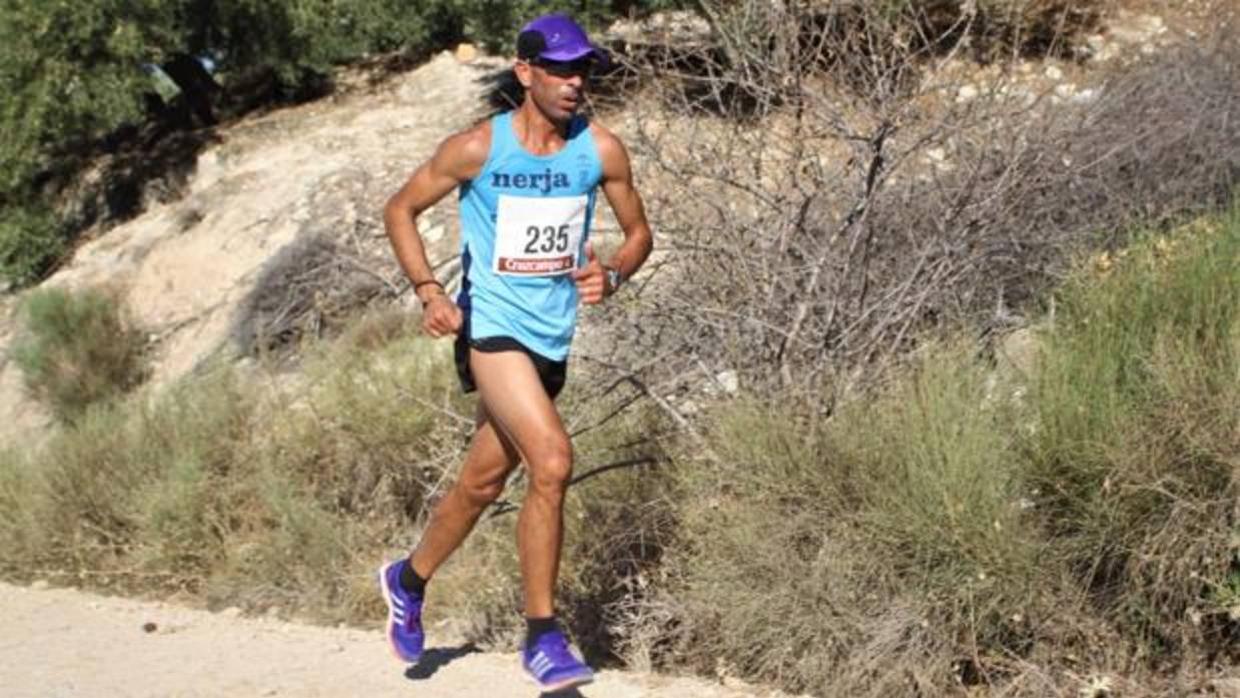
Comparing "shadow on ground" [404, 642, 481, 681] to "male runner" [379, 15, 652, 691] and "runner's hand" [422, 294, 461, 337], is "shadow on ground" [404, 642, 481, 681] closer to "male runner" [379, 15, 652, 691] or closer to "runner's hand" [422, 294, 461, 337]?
"male runner" [379, 15, 652, 691]

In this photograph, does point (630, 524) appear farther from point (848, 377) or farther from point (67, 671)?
point (67, 671)

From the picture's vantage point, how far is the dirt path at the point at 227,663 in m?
6.21

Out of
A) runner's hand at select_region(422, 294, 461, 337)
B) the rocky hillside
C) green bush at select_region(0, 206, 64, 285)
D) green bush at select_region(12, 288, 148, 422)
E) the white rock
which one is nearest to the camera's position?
runner's hand at select_region(422, 294, 461, 337)

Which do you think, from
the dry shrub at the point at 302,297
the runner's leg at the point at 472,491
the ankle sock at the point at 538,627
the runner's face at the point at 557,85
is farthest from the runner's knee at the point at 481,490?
the dry shrub at the point at 302,297

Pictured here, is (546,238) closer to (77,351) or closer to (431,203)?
(431,203)

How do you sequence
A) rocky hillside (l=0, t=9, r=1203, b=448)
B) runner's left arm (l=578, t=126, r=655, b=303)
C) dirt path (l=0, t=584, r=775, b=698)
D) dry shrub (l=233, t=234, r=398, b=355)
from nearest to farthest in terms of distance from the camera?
1. runner's left arm (l=578, t=126, r=655, b=303)
2. dirt path (l=0, t=584, r=775, b=698)
3. dry shrub (l=233, t=234, r=398, b=355)
4. rocky hillside (l=0, t=9, r=1203, b=448)

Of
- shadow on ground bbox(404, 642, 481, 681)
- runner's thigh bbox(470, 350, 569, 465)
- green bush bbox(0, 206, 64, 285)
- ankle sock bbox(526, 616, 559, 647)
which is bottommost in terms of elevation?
green bush bbox(0, 206, 64, 285)

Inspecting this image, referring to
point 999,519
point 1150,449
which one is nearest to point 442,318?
point 999,519

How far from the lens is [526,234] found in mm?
5707

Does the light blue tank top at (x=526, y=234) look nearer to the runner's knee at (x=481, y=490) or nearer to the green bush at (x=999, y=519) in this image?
the runner's knee at (x=481, y=490)

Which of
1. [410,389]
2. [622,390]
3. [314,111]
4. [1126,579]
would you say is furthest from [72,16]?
[1126,579]

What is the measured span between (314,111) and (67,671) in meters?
12.2

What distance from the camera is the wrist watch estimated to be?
585cm

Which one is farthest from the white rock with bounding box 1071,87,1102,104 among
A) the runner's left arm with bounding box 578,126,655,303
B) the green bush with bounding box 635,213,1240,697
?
the runner's left arm with bounding box 578,126,655,303
